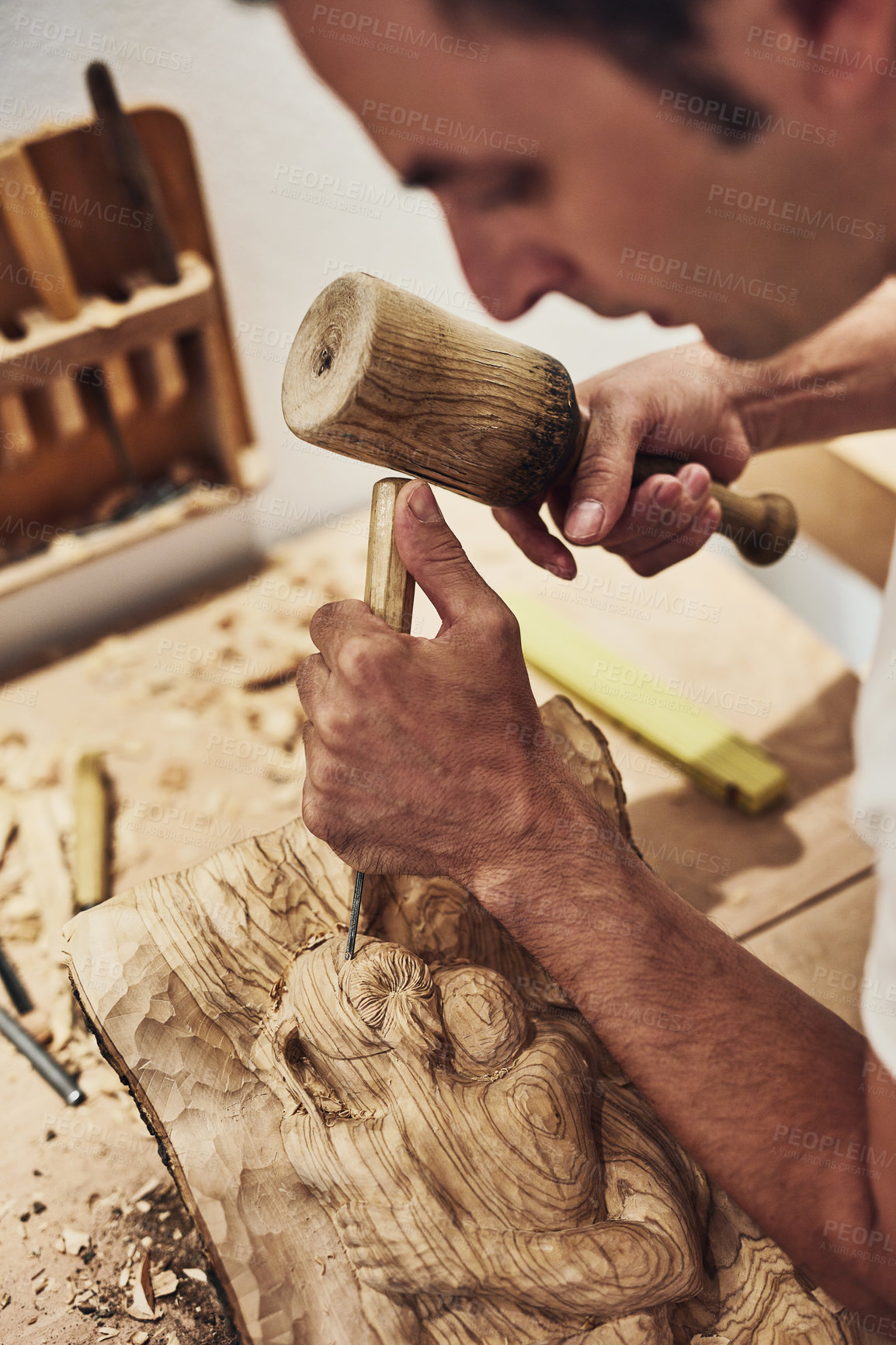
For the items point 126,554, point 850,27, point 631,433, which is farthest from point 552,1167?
point 126,554

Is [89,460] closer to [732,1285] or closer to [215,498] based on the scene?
[215,498]

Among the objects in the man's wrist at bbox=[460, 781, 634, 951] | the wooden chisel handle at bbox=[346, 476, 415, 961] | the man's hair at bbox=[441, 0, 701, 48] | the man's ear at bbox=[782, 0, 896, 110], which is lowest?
the man's wrist at bbox=[460, 781, 634, 951]

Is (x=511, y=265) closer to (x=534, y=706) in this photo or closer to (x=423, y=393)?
(x=423, y=393)

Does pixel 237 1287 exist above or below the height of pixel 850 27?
below

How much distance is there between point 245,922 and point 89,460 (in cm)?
129

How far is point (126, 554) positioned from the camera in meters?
2.22

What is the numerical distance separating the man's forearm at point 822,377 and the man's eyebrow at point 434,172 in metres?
0.45

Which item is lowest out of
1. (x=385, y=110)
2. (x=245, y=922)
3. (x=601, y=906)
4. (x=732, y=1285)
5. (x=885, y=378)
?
(x=732, y=1285)

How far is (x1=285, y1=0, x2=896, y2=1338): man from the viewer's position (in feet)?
3.20

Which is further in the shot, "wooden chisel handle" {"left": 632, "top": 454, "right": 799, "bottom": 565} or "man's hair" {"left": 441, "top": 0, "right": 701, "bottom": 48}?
"wooden chisel handle" {"left": 632, "top": 454, "right": 799, "bottom": 565}

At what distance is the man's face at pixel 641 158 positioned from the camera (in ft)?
3.22

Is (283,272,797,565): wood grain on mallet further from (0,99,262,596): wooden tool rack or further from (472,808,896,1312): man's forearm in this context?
(0,99,262,596): wooden tool rack

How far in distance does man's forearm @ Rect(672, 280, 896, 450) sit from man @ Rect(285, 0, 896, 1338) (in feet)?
1.43

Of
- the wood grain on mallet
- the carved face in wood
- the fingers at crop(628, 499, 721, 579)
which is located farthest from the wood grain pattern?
the carved face in wood
